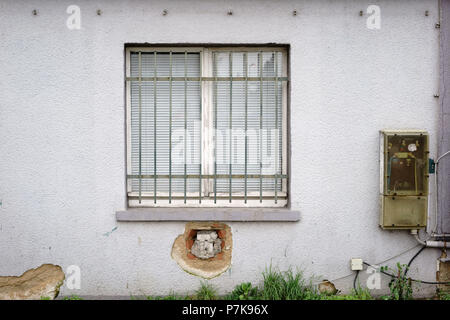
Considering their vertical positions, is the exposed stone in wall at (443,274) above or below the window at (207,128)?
below

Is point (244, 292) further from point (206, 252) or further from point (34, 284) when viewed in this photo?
point (34, 284)

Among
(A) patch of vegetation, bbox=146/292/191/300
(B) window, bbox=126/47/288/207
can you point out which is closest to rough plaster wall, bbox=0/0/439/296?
(A) patch of vegetation, bbox=146/292/191/300

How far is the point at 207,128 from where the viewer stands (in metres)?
4.93

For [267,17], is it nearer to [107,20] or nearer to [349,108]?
[349,108]

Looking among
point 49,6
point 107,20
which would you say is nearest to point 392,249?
point 107,20

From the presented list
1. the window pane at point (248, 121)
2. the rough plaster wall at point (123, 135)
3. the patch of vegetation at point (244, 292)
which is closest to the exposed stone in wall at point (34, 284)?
the rough plaster wall at point (123, 135)

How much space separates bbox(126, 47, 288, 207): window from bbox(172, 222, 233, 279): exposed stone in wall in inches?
10.0

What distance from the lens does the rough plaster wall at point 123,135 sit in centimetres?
474

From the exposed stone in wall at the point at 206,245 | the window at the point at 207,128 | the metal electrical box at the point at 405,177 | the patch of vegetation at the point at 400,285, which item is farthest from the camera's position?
the window at the point at 207,128

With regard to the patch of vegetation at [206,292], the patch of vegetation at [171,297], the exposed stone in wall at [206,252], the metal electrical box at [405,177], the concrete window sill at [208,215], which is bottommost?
the patch of vegetation at [171,297]

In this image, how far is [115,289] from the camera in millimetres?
4797

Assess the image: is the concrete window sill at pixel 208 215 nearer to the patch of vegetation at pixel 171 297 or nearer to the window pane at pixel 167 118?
the window pane at pixel 167 118

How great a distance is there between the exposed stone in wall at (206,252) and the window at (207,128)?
253mm

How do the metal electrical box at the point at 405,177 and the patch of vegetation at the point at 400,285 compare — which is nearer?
the metal electrical box at the point at 405,177
